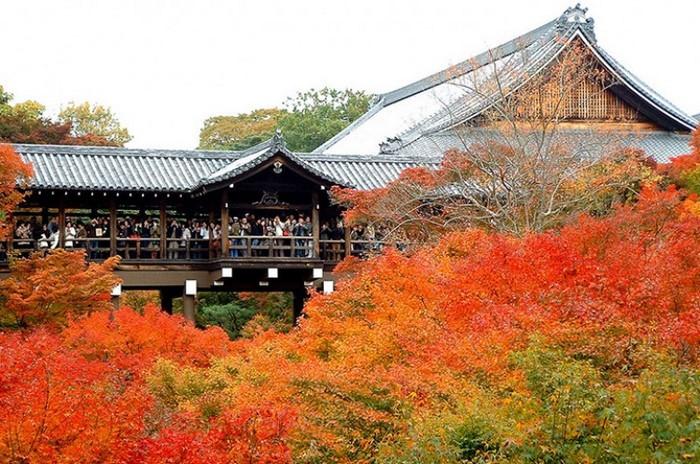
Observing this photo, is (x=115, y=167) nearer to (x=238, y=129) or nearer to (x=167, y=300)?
(x=167, y=300)

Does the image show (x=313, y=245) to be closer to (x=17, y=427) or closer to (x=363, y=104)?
(x=17, y=427)

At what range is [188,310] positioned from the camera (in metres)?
34.3

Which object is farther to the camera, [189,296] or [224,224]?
[189,296]

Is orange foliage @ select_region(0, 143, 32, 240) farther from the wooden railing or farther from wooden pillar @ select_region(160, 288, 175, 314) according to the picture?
wooden pillar @ select_region(160, 288, 175, 314)

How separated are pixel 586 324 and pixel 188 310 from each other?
19.4m

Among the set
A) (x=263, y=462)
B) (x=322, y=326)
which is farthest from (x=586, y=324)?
(x=322, y=326)

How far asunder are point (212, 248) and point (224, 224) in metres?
0.95

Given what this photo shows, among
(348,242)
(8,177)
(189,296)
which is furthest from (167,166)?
(8,177)

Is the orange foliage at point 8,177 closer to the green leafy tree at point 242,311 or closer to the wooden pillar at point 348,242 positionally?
the wooden pillar at point 348,242

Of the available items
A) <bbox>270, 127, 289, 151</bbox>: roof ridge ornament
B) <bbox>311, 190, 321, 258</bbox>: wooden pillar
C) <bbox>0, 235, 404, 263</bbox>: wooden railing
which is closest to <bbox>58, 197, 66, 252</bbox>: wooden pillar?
<bbox>0, 235, 404, 263</bbox>: wooden railing

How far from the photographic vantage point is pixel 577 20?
4288 cm

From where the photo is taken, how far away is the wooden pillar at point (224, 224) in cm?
3372

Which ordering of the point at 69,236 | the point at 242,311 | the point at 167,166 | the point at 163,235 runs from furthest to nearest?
the point at 242,311
the point at 167,166
the point at 163,235
the point at 69,236

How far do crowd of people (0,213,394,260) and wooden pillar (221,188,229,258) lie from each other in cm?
10
